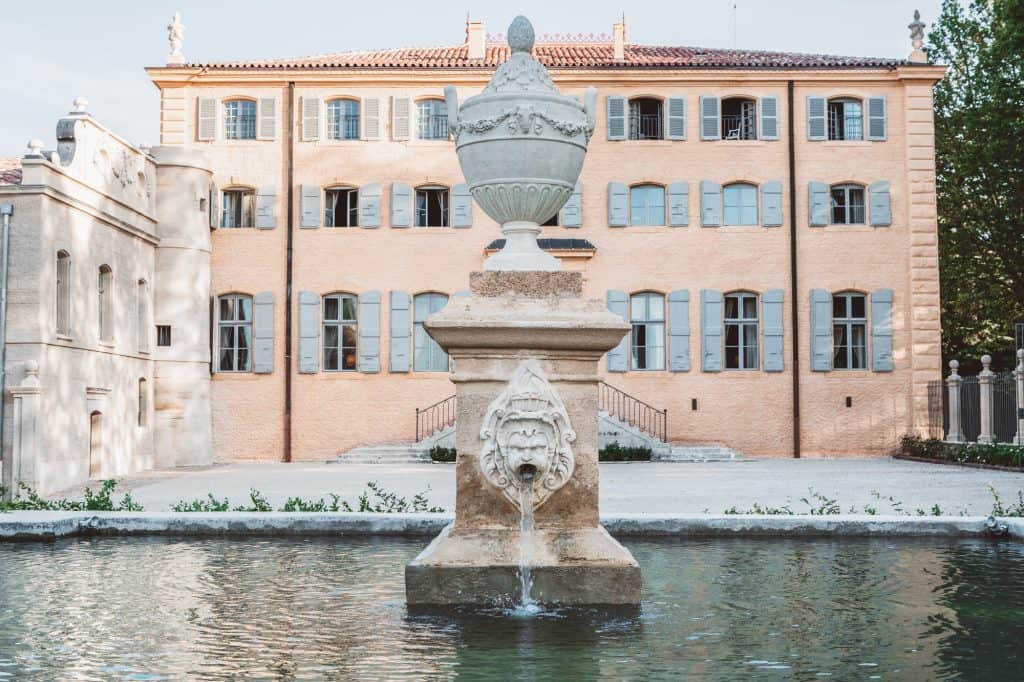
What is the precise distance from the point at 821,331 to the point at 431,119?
34.7 ft

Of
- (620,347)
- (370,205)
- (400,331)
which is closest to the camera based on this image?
(620,347)

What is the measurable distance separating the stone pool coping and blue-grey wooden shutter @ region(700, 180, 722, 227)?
19763 mm

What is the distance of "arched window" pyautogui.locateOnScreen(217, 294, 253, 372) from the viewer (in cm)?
2719

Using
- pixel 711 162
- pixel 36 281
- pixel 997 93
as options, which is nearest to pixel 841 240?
pixel 711 162

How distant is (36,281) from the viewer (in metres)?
18.8

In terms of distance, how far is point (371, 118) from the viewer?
1094 inches

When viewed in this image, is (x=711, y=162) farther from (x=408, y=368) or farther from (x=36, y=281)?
(x=36, y=281)

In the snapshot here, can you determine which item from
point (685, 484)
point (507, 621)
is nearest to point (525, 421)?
point (507, 621)

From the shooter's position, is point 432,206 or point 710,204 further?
point 432,206

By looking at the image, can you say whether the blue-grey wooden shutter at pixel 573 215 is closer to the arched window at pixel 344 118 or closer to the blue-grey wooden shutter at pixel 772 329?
the blue-grey wooden shutter at pixel 772 329

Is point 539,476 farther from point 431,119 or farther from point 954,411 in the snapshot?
point 431,119

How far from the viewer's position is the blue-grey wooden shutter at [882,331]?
27188mm

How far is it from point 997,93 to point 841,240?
5887 millimetres

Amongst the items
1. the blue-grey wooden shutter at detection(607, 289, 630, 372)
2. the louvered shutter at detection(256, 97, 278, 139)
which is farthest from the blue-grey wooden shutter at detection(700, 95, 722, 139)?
the louvered shutter at detection(256, 97, 278, 139)
